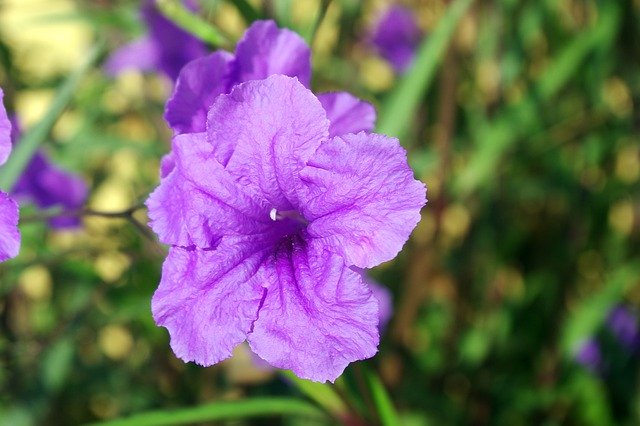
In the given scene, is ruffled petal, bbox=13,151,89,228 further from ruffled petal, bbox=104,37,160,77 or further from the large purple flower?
the large purple flower

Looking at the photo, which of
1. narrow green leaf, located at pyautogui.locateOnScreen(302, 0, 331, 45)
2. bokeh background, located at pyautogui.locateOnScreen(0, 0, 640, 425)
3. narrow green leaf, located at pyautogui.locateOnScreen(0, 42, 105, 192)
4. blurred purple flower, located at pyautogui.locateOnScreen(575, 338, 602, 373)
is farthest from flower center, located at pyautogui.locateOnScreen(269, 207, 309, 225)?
blurred purple flower, located at pyautogui.locateOnScreen(575, 338, 602, 373)

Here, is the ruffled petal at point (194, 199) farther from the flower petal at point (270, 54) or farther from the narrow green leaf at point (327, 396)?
the narrow green leaf at point (327, 396)

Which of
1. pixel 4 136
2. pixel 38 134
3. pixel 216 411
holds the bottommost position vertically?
pixel 216 411

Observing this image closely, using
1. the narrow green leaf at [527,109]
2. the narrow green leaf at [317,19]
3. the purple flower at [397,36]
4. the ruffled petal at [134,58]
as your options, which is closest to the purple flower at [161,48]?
the ruffled petal at [134,58]

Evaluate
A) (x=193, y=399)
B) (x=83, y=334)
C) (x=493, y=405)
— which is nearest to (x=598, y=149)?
(x=493, y=405)

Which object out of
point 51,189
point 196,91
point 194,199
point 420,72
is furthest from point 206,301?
point 51,189

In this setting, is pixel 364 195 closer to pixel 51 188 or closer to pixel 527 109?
pixel 51 188
